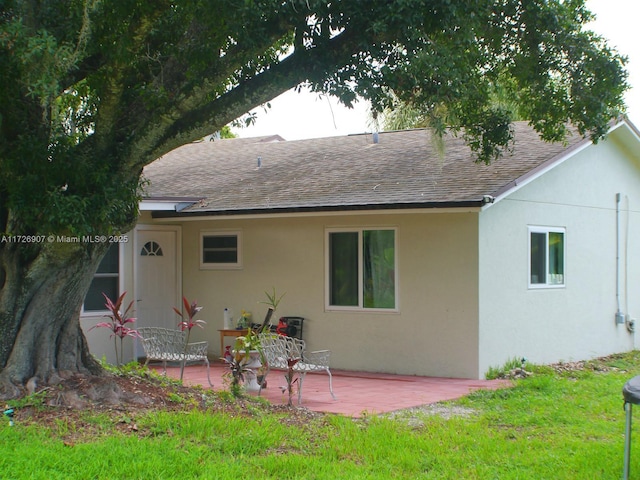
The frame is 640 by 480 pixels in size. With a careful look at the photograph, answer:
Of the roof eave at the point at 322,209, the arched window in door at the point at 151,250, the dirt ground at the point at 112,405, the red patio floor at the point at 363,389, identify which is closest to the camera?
the dirt ground at the point at 112,405

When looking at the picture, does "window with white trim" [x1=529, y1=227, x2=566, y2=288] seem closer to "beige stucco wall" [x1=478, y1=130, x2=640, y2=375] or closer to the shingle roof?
"beige stucco wall" [x1=478, y1=130, x2=640, y2=375]

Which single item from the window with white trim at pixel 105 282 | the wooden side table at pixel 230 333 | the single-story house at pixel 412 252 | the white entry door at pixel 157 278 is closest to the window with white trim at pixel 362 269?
the single-story house at pixel 412 252

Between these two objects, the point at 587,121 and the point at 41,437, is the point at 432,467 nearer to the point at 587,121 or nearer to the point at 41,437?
the point at 41,437

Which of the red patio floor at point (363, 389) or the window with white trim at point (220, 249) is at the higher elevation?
the window with white trim at point (220, 249)

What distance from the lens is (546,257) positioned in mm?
15648

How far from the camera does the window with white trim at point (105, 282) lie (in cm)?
1527

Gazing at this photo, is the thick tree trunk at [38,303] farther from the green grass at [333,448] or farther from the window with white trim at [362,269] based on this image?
the window with white trim at [362,269]

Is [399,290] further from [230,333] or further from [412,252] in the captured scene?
[230,333]

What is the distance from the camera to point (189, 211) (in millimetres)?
15859

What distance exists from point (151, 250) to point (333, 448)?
9030 millimetres

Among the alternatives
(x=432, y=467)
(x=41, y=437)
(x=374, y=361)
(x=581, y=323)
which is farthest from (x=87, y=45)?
(x=581, y=323)

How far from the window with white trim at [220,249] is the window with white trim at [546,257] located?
539cm

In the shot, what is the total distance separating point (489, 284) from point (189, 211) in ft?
18.5

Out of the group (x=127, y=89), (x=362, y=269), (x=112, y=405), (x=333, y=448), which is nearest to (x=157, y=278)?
(x=362, y=269)
